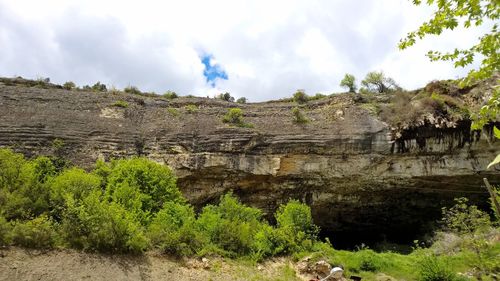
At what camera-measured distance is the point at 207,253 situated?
55.0ft

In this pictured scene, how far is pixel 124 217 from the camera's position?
15.8 m

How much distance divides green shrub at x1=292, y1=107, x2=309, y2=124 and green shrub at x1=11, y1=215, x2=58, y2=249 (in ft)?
52.6

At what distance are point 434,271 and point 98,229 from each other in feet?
40.5

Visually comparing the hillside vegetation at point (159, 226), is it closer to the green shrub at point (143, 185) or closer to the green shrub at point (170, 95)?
the green shrub at point (143, 185)

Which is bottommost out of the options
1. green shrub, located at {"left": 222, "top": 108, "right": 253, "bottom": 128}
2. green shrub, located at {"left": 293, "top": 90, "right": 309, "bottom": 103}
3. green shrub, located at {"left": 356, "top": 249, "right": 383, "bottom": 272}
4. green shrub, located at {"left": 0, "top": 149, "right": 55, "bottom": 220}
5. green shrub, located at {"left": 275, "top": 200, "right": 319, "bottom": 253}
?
green shrub, located at {"left": 356, "top": 249, "right": 383, "bottom": 272}

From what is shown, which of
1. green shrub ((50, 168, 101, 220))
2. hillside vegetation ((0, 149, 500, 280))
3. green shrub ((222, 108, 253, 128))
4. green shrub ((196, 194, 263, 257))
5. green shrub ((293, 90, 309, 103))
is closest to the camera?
hillside vegetation ((0, 149, 500, 280))

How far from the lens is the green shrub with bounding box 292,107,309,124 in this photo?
26.4 metres

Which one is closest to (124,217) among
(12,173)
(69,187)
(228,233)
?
(69,187)

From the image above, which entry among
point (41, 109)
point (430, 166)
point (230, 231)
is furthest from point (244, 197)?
point (41, 109)

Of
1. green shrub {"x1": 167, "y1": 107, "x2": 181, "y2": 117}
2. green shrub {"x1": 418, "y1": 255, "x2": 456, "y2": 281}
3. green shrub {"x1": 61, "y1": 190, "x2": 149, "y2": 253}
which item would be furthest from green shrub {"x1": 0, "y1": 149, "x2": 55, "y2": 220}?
green shrub {"x1": 418, "y1": 255, "x2": 456, "y2": 281}

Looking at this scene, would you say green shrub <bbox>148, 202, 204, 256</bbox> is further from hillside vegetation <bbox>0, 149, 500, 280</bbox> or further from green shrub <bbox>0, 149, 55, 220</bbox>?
green shrub <bbox>0, 149, 55, 220</bbox>

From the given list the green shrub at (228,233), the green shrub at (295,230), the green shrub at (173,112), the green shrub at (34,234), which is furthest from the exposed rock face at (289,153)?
the green shrub at (34,234)

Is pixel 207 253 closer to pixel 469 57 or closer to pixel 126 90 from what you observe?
pixel 469 57

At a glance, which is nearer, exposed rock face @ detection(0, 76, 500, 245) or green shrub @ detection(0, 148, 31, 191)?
green shrub @ detection(0, 148, 31, 191)
